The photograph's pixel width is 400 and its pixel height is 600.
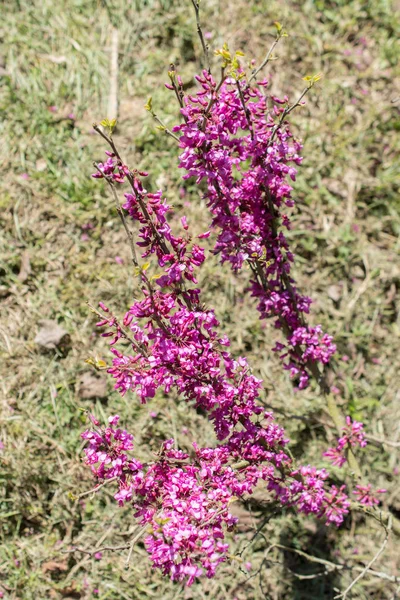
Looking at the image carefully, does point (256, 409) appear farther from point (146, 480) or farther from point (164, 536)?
point (164, 536)

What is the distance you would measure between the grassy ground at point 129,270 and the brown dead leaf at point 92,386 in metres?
0.04

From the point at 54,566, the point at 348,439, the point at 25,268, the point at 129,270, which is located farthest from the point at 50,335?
the point at 348,439

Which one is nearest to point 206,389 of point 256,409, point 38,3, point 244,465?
point 256,409

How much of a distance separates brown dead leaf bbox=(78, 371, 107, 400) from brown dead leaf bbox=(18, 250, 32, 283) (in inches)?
35.7

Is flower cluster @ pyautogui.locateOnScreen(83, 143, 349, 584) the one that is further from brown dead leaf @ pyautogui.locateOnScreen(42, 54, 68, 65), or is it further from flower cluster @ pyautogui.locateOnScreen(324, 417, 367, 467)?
brown dead leaf @ pyautogui.locateOnScreen(42, 54, 68, 65)

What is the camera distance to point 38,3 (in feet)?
15.9

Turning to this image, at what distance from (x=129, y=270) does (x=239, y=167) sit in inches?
81.0

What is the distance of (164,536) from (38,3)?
4.66m

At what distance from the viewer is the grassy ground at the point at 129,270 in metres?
3.84

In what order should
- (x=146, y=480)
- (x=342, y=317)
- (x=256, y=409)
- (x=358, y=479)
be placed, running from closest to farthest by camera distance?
1. (x=146, y=480)
2. (x=256, y=409)
3. (x=358, y=479)
4. (x=342, y=317)

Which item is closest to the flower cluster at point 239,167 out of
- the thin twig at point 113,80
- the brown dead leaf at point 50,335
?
the brown dead leaf at point 50,335

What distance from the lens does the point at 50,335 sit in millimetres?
4109

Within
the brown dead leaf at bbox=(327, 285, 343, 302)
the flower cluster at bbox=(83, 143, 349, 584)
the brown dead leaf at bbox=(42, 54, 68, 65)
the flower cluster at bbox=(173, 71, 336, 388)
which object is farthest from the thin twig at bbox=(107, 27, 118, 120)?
the flower cluster at bbox=(83, 143, 349, 584)

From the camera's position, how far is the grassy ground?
12.6ft
